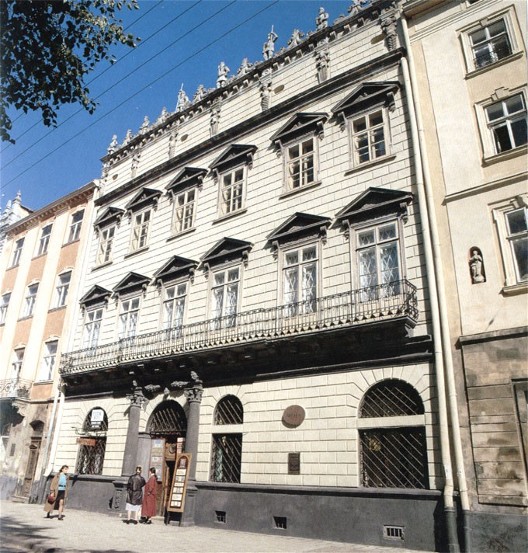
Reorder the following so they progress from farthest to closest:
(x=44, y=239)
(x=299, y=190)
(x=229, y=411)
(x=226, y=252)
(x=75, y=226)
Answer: (x=44, y=239) → (x=75, y=226) → (x=226, y=252) → (x=299, y=190) → (x=229, y=411)

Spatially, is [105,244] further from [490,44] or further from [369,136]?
[490,44]

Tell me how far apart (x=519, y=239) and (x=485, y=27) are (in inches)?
287

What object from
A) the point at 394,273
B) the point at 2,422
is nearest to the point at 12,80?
the point at 394,273

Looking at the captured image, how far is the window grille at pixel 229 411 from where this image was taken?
53.9 feet

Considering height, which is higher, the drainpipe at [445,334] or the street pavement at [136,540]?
the drainpipe at [445,334]

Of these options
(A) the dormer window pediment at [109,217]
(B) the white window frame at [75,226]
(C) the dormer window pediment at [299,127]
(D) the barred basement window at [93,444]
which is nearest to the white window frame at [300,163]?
(C) the dormer window pediment at [299,127]

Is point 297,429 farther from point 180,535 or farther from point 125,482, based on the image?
point 125,482

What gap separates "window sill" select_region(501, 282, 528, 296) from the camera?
12.0m

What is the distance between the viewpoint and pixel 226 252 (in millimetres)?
19016

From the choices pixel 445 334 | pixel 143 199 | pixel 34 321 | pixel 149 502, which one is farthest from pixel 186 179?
pixel 445 334

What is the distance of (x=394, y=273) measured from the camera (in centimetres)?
1462

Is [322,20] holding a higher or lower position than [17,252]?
higher

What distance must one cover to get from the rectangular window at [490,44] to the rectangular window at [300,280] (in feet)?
25.3

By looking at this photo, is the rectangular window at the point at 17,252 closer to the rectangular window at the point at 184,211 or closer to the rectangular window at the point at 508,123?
the rectangular window at the point at 184,211
